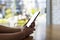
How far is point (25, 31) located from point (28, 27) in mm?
51

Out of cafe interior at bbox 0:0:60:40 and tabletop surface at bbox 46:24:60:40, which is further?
cafe interior at bbox 0:0:60:40

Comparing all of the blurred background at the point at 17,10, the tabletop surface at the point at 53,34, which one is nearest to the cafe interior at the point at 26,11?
the blurred background at the point at 17,10

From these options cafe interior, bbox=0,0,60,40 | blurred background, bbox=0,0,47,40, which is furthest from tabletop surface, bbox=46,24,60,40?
blurred background, bbox=0,0,47,40

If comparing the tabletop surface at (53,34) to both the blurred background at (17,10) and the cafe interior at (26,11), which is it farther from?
the blurred background at (17,10)

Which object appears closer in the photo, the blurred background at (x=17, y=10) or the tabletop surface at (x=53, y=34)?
the tabletop surface at (x=53, y=34)

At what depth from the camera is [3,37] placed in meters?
0.90

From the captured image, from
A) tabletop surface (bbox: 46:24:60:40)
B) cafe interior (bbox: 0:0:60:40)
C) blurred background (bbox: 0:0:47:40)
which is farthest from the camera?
blurred background (bbox: 0:0:47:40)

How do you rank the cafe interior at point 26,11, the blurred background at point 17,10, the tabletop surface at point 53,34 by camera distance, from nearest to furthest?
the tabletop surface at point 53,34
the cafe interior at point 26,11
the blurred background at point 17,10

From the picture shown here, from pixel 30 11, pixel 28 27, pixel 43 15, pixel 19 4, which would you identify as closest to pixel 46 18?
pixel 43 15

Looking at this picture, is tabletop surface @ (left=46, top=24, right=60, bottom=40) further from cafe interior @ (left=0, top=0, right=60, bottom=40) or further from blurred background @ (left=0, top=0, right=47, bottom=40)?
blurred background @ (left=0, top=0, right=47, bottom=40)

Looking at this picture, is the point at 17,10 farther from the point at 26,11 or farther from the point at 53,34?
the point at 53,34

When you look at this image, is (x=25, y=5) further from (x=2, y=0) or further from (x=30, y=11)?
(x=2, y=0)

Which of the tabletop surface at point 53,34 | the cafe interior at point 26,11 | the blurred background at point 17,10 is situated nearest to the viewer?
the tabletop surface at point 53,34

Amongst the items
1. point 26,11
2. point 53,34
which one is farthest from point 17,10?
point 53,34
